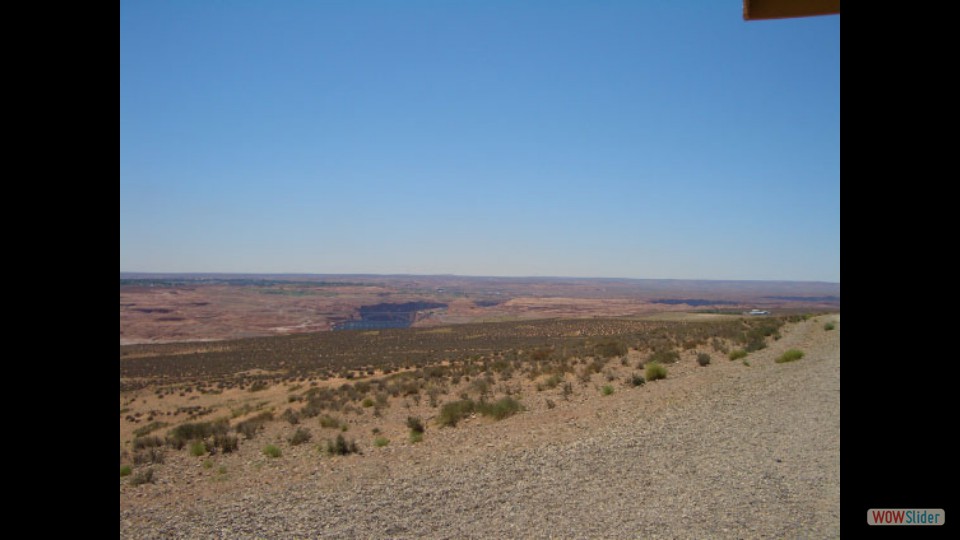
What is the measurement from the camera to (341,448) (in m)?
13.4

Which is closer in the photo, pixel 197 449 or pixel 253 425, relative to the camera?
pixel 197 449

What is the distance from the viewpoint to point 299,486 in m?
10.6

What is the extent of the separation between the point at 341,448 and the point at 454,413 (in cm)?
346

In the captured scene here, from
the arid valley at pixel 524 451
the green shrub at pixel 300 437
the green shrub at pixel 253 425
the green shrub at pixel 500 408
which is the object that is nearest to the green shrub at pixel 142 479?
the arid valley at pixel 524 451

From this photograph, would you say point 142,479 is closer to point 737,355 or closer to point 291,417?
point 291,417

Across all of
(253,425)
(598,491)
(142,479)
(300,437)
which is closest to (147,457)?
(142,479)

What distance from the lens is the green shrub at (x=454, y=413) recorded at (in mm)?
15519

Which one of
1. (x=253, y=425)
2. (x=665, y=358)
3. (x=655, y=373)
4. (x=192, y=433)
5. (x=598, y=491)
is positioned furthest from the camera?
(x=665, y=358)

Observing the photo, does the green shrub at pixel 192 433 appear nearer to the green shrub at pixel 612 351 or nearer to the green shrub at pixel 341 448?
the green shrub at pixel 341 448

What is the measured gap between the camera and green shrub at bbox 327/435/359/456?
13312mm

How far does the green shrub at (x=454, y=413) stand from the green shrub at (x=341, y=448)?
2717 mm
